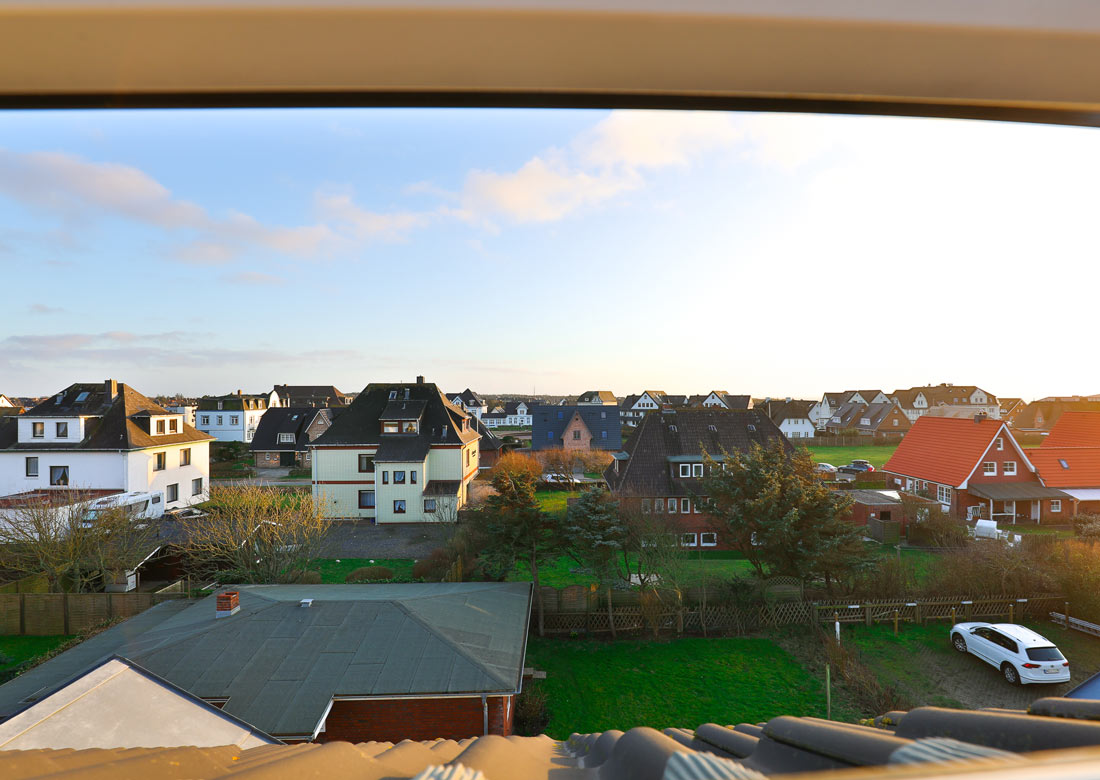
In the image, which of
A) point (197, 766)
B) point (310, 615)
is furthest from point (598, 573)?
point (197, 766)

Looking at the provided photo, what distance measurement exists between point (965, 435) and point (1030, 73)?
45.0 feet

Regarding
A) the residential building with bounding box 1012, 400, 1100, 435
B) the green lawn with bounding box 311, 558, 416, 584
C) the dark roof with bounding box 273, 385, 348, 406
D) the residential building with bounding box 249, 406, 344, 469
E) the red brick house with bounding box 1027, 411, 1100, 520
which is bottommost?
the green lawn with bounding box 311, 558, 416, 584

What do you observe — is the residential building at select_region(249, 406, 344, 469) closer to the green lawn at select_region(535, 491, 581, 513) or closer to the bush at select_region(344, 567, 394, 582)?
the bush at select_region(344, 567, 394, 582)

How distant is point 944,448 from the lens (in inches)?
454

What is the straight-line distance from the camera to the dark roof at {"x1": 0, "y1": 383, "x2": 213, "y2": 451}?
4.13m

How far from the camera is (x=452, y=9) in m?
0.58

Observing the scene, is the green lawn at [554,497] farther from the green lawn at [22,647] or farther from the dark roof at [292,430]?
the green lawn at [22,647]

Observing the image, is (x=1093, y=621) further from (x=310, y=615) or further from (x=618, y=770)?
(x=310, y=615)

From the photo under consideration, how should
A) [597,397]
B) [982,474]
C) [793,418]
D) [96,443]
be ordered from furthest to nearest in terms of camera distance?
1. [597,397]
2. [793,418]
3. [982,474]
4. [96,443]

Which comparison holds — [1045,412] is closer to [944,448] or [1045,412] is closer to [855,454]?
[944,448]

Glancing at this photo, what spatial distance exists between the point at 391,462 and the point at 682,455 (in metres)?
8.23

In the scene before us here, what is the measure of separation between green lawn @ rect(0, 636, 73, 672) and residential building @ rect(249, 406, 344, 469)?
3917mm

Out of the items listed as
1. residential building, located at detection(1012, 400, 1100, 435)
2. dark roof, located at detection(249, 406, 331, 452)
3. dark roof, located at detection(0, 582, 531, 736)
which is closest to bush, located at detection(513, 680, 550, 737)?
dark roof, located at detection(0, 582, 531, 736)

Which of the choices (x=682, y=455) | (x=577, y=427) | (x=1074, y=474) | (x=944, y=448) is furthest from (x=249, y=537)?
(x=577, y=427)
